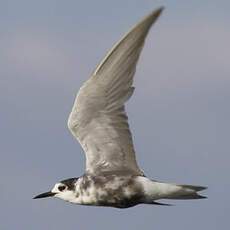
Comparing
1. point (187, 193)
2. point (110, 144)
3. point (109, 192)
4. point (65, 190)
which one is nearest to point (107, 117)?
point (110, 144)

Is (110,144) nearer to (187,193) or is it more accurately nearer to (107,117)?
(107,117)

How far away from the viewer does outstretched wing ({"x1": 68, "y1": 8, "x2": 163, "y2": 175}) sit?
867 inches

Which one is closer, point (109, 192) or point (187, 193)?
point (187, 193)

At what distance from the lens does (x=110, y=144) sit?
22766 millimetres

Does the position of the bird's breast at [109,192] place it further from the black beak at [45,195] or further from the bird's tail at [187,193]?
the black beak at [45,195]

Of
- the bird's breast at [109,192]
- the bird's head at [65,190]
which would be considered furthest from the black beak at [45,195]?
the bird's breast at [109,192]

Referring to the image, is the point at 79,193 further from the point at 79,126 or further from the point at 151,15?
the point at 151,15

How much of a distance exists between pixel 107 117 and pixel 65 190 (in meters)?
1.87

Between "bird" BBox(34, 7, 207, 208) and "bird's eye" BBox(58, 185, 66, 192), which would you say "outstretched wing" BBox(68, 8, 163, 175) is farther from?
"bird's eye" BBox(58, 185, 66, 192)

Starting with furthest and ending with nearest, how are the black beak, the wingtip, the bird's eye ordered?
the black beak, the bird's eye, the wingtip

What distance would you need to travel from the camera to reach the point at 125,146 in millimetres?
22719

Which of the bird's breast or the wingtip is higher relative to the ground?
the wingtip

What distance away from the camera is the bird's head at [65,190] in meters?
22.7

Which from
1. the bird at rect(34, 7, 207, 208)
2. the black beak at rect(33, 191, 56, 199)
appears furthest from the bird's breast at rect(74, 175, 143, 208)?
the black beak at rect(33, 191, 56, 199)
